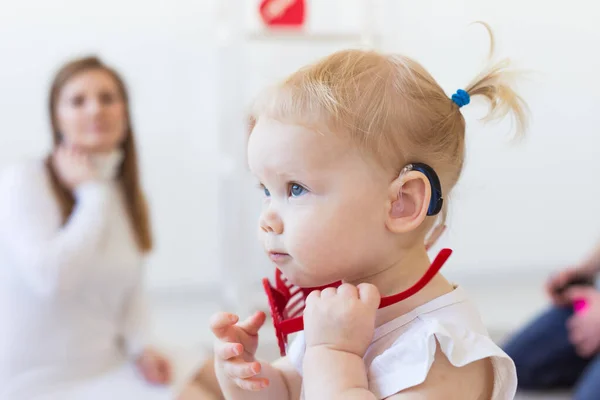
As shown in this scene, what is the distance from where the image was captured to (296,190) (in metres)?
0.66

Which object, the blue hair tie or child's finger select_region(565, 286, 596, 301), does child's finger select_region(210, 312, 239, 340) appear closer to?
the blue hair tie

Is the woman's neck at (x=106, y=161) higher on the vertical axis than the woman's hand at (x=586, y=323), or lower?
higher

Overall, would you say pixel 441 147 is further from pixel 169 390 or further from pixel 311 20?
pixel 311 20

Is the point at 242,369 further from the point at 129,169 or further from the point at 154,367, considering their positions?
the point at 129,169

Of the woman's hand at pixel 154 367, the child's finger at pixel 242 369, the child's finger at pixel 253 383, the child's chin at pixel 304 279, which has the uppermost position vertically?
the child's chin at pixel 304 279

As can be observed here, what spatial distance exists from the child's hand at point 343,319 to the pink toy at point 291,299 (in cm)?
4

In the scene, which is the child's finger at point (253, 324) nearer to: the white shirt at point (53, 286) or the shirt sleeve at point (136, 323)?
the white shirt at point (53, 286)

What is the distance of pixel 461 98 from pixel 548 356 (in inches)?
57.2

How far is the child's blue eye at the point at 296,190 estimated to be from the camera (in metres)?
0.65

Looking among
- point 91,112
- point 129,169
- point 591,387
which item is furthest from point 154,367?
point 591,387

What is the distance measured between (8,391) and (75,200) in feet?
1.44

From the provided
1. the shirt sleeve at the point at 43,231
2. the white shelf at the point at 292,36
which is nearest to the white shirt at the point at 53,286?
the shirt sleeve at the point at 43,231

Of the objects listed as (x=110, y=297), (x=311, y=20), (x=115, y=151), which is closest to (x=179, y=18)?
(x=311, y=20)

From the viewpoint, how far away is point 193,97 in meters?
2.71
